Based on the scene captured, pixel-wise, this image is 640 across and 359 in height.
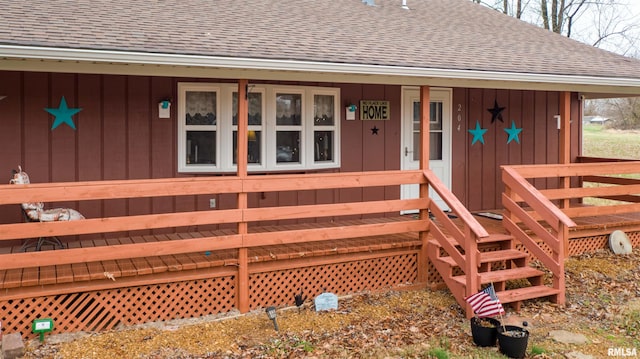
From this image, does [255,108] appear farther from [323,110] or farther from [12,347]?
[12,347]

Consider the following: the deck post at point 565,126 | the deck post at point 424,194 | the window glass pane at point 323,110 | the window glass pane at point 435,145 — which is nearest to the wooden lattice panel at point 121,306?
the deck post at point 424,194

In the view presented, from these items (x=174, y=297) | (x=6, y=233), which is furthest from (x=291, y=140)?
(x=6, y=233)

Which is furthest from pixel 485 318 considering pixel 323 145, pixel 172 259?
pixel 323 145

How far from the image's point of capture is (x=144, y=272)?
19.2ft

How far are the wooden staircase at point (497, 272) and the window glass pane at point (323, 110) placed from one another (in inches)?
90.9

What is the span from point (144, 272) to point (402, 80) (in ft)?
11.8

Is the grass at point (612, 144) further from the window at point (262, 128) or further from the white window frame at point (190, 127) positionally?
the white window frame at point (190, 127)

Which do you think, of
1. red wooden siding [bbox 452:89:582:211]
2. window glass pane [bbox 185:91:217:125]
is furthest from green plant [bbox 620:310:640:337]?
window glass pane [bbox 185:91:217:125]

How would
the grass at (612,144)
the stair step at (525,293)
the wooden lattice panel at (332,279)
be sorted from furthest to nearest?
the grass at (612,144)
the wooden lattice panel at (332,279)
the stair step at (525,293)

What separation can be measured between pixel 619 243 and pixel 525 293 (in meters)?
2.81

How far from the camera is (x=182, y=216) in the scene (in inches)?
236

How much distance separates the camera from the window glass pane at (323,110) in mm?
8367

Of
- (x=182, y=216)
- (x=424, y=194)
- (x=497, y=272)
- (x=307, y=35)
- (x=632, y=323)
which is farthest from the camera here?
(x=307, y=35)

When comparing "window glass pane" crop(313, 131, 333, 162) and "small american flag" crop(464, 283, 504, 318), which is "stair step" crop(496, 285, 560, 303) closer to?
"small american flag" crop(464, 283, 504, 318)
